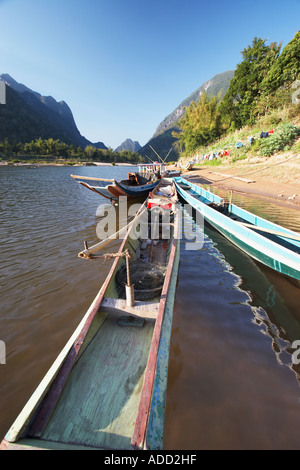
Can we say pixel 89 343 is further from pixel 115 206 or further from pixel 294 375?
pixel 115 206

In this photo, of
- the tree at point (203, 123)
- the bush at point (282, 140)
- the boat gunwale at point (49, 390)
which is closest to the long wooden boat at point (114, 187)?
the boat gunwale at point (49, 390)

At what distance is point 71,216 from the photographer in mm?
9469

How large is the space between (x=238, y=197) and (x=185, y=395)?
12834mm

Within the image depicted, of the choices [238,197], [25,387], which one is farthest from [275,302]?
[238,197]

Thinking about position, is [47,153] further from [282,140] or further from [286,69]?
[282,140]

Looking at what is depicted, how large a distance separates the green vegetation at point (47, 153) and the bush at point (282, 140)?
7579cm

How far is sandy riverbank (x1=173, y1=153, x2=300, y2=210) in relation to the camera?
1115 centimetres

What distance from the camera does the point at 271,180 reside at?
13.9 meters

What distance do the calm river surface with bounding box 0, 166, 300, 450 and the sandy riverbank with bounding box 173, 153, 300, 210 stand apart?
7.68 metres

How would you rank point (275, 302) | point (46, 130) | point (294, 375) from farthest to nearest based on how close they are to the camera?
point (46, 130), point (275, 302), point (294, 375)

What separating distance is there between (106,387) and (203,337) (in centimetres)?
172

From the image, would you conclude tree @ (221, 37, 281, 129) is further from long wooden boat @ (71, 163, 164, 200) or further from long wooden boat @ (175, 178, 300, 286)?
long wooden boat @ (175, 178, 300, 286)

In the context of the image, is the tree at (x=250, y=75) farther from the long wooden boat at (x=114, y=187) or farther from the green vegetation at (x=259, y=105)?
Answer: the long wooden boat at (x=114, y=187)

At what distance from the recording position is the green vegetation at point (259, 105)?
18.0m
